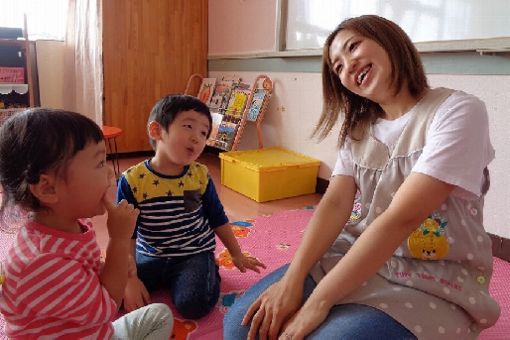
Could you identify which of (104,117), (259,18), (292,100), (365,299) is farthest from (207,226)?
(104,117)

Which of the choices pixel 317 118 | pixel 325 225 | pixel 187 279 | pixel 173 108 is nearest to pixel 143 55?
pixel 317 118

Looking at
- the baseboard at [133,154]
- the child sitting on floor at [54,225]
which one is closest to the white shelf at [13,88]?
the baseboard at [133,154]

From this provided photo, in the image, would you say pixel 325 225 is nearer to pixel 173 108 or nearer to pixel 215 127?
pixel 173 108

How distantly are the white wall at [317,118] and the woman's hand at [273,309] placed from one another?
1168mm

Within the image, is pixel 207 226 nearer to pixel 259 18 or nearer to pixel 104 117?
pixel 259 18

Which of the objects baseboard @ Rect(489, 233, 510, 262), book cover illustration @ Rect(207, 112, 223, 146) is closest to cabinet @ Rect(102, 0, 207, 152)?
book cover illustration @ Rect(207, 112, 223, 146)

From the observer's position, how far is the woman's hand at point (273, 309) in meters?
0.80

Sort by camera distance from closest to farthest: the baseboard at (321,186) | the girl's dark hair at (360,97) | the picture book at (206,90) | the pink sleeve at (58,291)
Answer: the pink sleeve at (58,291), the girl's dark hair at (360,97), the baseboard at (321,186), the picture book at (206,90)

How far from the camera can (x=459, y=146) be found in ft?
2.49

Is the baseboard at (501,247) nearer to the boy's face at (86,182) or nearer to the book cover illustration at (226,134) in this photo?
the boy's face at (86,182)

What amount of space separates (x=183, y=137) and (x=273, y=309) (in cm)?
55

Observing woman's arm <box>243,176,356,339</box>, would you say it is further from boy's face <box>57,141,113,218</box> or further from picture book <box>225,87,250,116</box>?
picture book <box>225,87,250,116</box>

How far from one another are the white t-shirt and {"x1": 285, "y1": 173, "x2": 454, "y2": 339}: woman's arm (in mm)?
23

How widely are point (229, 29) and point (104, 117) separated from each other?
1.15m
